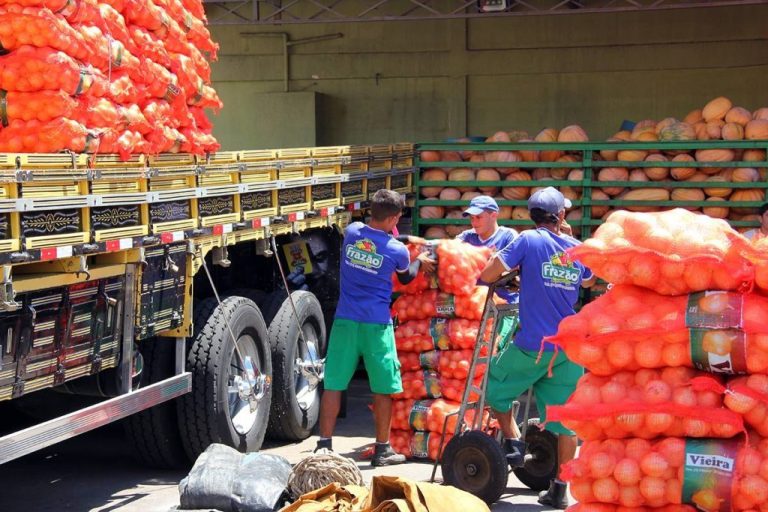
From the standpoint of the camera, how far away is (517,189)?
11.8m

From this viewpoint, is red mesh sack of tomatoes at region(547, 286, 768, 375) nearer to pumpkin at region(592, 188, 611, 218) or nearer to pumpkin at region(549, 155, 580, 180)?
pumpkin at region(592, 188, 611, 218)

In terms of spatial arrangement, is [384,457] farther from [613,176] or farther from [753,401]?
[613,176]

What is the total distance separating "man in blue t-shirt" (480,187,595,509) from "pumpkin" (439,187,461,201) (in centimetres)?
458

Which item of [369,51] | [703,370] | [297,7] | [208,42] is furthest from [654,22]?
[703,370]

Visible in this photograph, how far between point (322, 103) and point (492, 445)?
12630 millimetres

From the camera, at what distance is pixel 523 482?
774 cm

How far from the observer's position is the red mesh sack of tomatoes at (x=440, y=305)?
8.66 meters

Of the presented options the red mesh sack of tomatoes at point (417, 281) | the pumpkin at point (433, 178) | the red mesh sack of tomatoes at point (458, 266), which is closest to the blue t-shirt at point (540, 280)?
the red mesh sack of tomatoes at point (458, 266)

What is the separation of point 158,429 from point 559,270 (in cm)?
290

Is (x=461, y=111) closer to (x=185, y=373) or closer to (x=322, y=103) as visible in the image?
(x=322, y=103)

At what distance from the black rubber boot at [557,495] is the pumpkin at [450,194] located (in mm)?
5033

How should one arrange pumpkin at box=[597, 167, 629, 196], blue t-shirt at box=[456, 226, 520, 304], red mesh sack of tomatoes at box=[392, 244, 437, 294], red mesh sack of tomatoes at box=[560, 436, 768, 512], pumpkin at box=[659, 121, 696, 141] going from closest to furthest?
red mesh sack of tomatoes at box=[560, 436, 768, 512], red mesh sack of tomatoes at box=[392, 244, 437, 294], blue t-shirt at box=[456, 226, 520, 304], pumpkin at box=[597, 167, 629, 196], pumpkin at box=[659, 121, 696, 141]

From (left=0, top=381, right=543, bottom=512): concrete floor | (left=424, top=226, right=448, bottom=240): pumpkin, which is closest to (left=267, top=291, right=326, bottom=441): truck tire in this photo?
(left=0, top=381, right=543, bottom=512): concrete floor

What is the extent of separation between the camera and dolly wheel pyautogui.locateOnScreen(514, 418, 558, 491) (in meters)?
7.59
